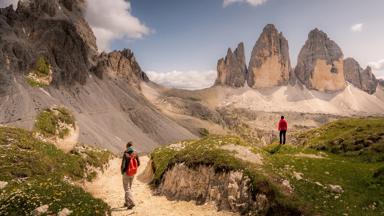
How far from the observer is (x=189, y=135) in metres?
171

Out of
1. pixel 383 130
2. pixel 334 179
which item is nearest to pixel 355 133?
pixel 383 130

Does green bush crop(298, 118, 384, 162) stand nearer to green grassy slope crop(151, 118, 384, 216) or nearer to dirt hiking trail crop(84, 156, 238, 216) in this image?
→ green grassy slope crop(151, 118, 384, 216)

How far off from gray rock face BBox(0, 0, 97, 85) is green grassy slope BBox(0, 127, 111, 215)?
244 ft

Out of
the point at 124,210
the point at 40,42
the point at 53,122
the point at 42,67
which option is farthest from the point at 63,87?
the point at 124,210

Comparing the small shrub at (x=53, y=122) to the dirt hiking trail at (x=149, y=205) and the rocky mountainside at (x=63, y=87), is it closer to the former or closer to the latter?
the rocky mountainside at (x=63, y=87)

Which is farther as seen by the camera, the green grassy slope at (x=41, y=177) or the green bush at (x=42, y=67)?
the green bush at (x=42, y=67)

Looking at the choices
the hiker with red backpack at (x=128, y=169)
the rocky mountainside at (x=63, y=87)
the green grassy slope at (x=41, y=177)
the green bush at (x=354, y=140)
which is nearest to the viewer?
the green grassy slope at (x=41, y=177)

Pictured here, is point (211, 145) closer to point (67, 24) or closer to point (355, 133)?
point (355, 133)

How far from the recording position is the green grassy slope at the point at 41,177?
1662cm

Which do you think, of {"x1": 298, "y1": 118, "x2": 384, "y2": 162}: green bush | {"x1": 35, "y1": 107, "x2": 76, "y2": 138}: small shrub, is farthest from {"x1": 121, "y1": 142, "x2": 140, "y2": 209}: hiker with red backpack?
{"x1": 35, "y1": 107, "x2": 76, "y2": 138}: small shrub

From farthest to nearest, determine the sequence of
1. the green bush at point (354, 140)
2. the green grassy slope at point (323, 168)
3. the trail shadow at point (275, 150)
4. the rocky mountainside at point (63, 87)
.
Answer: the rocky mountainside at point (63, 87), the trail shadow at point (275, 150), the green bush at point (354, 140), the green grassy slope at point (323, 168)

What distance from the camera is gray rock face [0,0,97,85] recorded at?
108m

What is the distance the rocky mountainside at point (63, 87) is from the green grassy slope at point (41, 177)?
36.7m

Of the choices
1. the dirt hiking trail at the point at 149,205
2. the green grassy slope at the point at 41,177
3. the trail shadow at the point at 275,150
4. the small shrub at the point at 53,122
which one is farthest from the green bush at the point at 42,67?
the trail shadow at the point at 275,150
